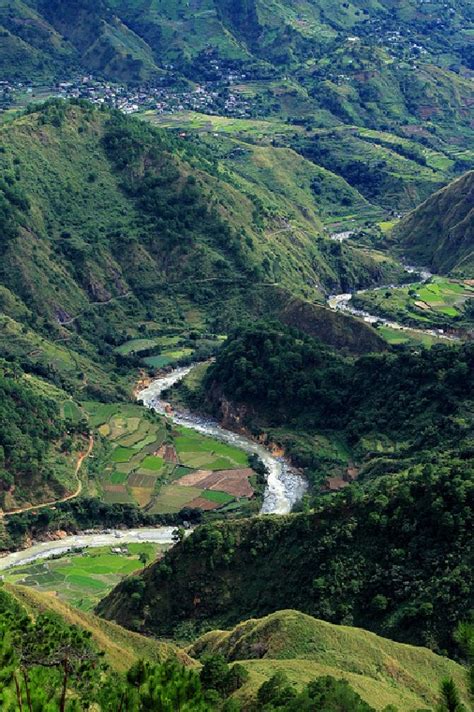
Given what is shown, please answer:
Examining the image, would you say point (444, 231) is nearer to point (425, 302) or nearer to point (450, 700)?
point (425, 302)

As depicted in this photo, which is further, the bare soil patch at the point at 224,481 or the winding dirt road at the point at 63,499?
the bare soil patch at the point at 224,481

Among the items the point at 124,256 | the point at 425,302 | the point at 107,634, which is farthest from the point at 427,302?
the point at 107,634

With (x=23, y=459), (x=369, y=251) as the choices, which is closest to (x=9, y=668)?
(x=23, y=459)

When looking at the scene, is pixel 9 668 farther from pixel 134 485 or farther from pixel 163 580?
pixel 134 485

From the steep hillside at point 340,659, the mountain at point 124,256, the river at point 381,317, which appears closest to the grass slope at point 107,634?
the steep hillside at point 340,659

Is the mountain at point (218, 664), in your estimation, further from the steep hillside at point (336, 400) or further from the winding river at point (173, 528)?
the steep hillside at point (336, 400)

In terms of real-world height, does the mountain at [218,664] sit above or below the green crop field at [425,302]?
above
